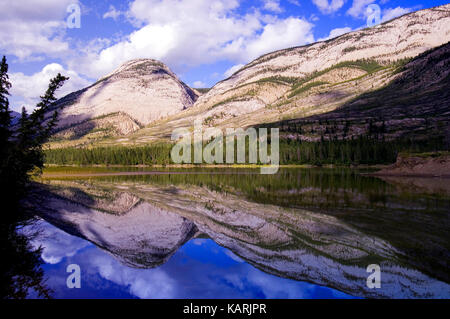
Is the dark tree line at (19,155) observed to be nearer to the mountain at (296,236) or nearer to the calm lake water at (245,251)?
the calm lake water at (245,251)

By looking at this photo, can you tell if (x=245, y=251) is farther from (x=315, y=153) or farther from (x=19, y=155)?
(x=315, y=153)

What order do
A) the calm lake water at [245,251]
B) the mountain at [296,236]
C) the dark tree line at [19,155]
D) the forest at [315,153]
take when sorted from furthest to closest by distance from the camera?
the forest at [315,153] → the dark tree line at [19,155] → the mountain at [296,236] → the calm lake water at [245,251]

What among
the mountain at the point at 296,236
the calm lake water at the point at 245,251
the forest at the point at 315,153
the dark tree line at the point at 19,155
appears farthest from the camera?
the forest at the point at 315,153

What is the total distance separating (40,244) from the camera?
41.3 feet

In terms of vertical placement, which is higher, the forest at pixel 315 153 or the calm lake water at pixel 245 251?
the forest at pixel 315 153

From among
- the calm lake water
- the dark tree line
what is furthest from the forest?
the dark tree line

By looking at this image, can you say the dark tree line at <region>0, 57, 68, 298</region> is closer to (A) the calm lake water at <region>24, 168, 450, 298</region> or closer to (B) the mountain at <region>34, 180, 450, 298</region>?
(A) the calm lake water at <region>24, 168, 450, 298</region>

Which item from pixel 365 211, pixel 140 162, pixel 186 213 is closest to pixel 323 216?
pixel 365 211

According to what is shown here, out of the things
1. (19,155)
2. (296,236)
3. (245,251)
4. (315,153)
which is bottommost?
(245,251)

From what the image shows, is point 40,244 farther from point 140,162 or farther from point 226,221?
point 140,162

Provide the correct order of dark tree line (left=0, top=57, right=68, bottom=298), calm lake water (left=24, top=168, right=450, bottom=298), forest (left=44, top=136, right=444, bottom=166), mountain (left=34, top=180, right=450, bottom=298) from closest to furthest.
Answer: calm lake water (left=24, top=168, right=450, bottom=298) < mountain (left=34, top=180, right=450, bottom=298) < dark tree line (left=0, top=57, right=68, bottom=298) < forest (left=44, top=136, right=444, bottom=166)

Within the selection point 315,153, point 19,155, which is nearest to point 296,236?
point 19,155

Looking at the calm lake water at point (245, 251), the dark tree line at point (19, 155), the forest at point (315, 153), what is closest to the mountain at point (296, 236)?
the calm lake water at point (245, 251)
